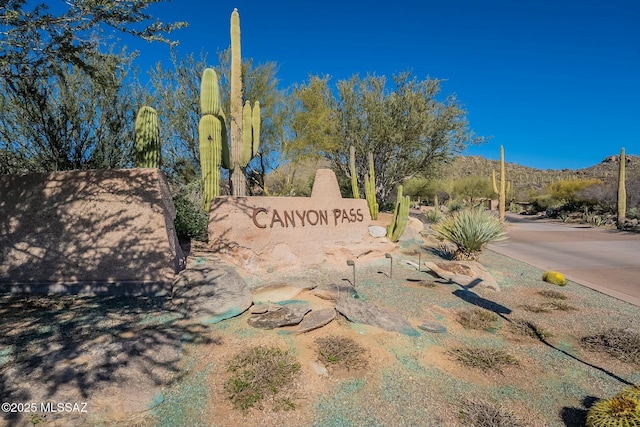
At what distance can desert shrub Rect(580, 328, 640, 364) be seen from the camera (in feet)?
12.2

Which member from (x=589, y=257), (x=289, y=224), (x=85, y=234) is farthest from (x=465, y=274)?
(x=85, y=234)

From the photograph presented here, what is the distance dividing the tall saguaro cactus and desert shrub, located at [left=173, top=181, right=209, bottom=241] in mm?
1286

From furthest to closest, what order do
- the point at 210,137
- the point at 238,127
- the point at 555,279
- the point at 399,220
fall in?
Answer: the point at 238,127 → the point at 399,220 → the point at 210,137 → the point at 555,279

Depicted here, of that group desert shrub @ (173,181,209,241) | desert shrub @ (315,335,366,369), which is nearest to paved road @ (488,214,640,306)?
desert shrub @ (315,335,366,369)

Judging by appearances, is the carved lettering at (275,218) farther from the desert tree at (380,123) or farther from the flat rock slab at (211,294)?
the desert tree at (380,123)

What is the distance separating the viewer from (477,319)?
4.66m

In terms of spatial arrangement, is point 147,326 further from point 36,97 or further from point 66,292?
point 36,97

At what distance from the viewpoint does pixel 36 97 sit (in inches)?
283

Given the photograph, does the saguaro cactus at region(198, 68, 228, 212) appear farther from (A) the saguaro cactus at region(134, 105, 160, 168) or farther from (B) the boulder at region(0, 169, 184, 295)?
(B) the boulder at region(0, 169, 184, 295)

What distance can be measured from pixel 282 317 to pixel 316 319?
1.44 feet

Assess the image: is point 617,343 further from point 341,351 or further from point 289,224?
point 289,224

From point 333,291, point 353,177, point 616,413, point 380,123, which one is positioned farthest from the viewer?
point 380,123

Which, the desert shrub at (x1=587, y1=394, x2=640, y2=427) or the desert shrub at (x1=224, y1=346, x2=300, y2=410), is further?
the desert shrub at (x1=224, y1=346, x2=300, y2=410)

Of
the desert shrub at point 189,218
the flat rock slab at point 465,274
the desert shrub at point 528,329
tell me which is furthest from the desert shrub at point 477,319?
the desert shrub at point 189,218
